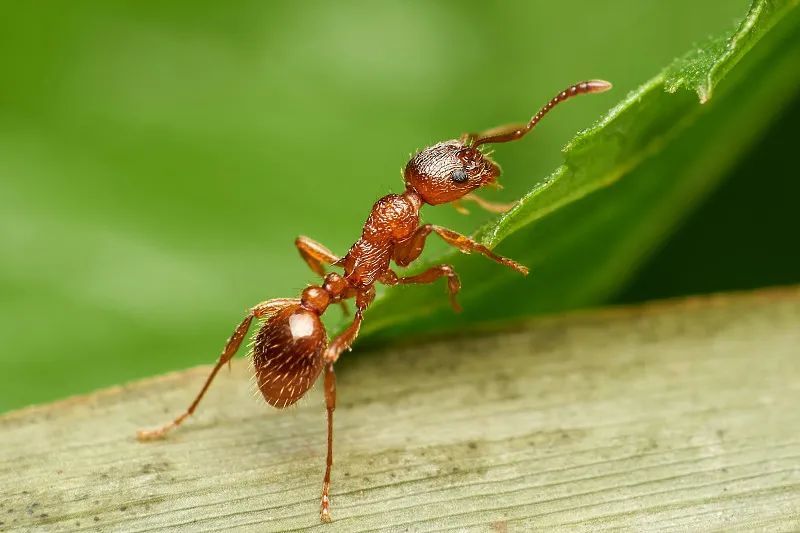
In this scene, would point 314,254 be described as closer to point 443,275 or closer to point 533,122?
point 443,275

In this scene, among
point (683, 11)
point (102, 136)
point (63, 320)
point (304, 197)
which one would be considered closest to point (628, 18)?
point (683, 11)

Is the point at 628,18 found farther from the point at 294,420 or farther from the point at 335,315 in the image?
the point at 294,420

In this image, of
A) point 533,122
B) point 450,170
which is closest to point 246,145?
point 450,170

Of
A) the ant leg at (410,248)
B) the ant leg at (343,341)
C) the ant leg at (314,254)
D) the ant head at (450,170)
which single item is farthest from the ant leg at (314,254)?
the ant leg at (343,341)

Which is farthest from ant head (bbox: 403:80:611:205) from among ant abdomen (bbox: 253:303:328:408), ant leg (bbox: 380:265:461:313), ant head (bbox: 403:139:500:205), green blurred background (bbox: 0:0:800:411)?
ant abdomen (bbox: 253:303:328:408)

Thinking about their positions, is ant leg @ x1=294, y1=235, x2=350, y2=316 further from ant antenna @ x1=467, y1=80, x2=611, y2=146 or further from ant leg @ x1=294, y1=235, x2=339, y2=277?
ant antenna @ x1=467, y1=80, x2=611, y2=146

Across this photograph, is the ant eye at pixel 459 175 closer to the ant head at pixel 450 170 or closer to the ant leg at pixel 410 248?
the ant head at pixel 450 170
